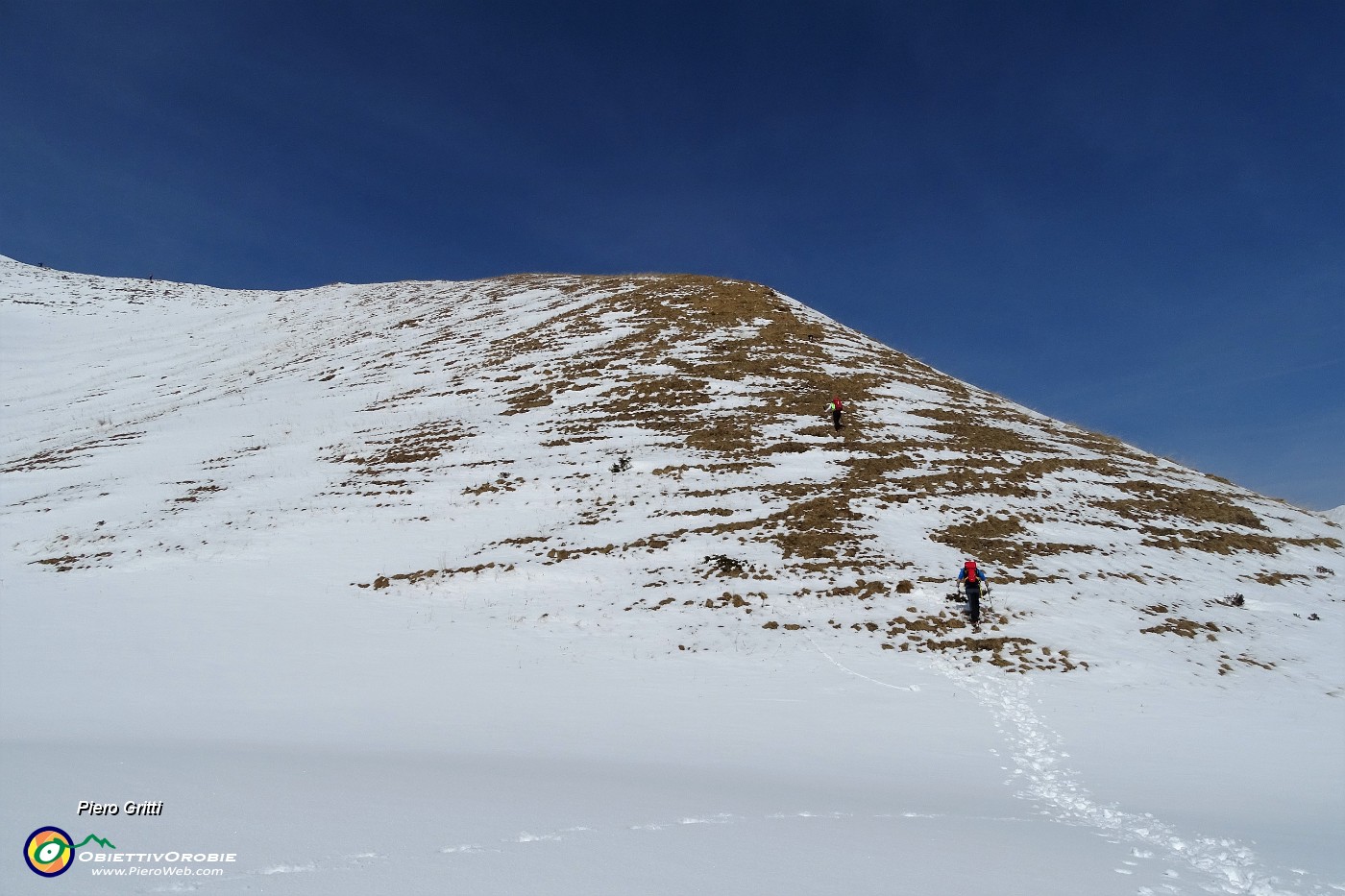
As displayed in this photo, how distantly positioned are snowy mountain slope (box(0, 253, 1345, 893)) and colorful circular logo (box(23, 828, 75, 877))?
0.48 feet

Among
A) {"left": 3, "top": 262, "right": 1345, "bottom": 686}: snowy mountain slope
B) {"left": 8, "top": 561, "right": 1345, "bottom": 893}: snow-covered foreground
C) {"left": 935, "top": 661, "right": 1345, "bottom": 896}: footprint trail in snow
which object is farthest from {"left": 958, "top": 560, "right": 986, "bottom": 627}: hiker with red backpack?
{"left": 935, "top": 661, "right": 1345, "bottom": 896}: footprint trail in snow

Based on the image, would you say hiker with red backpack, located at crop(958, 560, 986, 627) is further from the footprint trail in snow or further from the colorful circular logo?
the colorful circular logo

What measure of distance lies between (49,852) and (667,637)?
11097 millimetres

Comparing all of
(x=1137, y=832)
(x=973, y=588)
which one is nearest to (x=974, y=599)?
(x=973, y=588)

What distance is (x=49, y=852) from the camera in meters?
4.23

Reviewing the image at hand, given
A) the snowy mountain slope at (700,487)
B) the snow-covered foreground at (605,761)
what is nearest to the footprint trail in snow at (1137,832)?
the snow-covered foreground at (605,761)

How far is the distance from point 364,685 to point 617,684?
174 inches

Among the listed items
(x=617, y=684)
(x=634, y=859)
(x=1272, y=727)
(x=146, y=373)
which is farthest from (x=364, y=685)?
(x=146, y=373)

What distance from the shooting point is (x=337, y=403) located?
1288 inches

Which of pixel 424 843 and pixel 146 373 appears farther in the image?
pixel 146 373

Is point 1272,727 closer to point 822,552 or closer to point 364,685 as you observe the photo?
point 822,552

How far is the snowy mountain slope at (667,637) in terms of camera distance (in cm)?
563

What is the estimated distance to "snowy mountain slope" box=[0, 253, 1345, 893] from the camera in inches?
222

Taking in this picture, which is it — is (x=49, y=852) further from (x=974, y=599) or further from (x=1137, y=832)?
(x=974, y=599)
